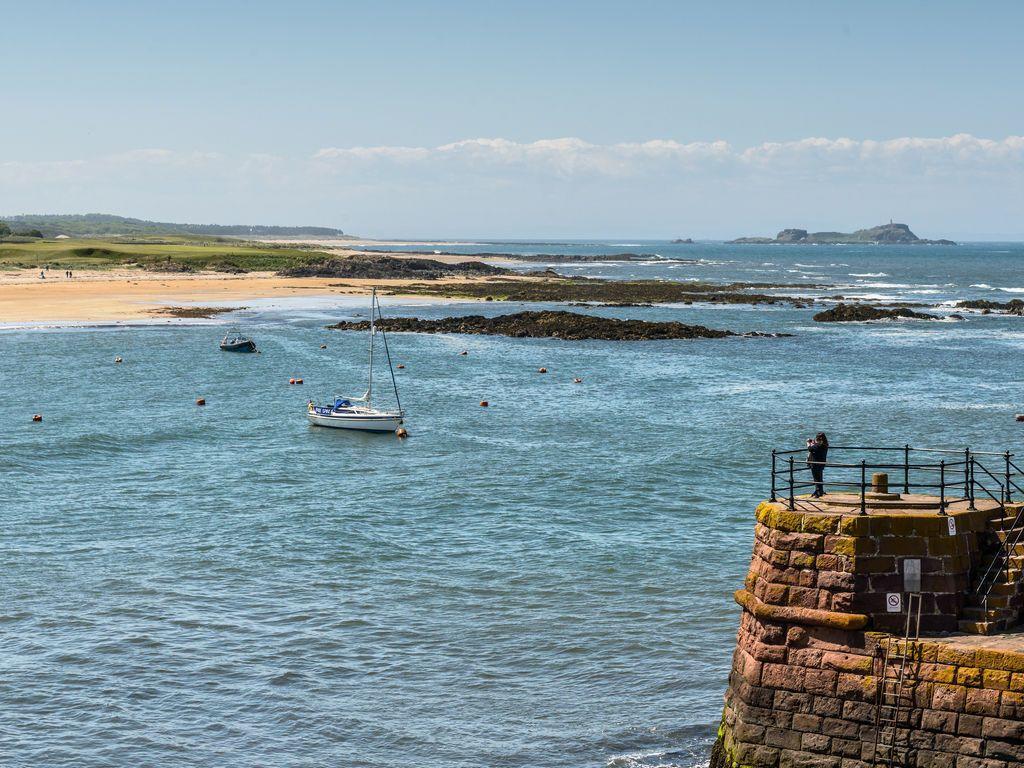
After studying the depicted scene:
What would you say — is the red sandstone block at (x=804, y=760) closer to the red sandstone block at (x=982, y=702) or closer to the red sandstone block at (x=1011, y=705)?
the red sandstone block at (x=982, y=702)

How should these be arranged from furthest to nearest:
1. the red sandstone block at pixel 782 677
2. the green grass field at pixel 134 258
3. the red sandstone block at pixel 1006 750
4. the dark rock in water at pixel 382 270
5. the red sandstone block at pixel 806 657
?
1. the green grass field at pixel 134 258
2. the dark rock in water at pixel 382 270
3. the red sandstone block at pixel 782 677
4. the red sandstone block at pixel 806 657
5. the red sandstone block at pixel 1006 750

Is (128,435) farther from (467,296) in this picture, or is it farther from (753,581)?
(467,296)

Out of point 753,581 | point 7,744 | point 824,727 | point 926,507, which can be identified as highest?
point 926,507

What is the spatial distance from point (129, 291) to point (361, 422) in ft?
246

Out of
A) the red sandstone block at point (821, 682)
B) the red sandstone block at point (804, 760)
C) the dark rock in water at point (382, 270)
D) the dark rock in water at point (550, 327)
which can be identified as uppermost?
the dark rock in water at point (382, 270)

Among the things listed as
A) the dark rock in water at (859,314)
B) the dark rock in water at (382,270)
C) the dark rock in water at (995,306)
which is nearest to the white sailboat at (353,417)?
the dark rock in water at (859,314)

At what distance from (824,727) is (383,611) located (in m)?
11.9

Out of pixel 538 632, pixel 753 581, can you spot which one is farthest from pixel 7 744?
pixel 753 581

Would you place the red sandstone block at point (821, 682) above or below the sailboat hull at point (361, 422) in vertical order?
above

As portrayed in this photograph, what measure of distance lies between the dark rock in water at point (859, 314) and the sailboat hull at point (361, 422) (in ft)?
179

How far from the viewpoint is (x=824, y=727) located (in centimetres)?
1345

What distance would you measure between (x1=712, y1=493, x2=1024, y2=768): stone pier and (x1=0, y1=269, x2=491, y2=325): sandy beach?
81370 mm

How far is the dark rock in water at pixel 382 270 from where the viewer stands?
13925 cm

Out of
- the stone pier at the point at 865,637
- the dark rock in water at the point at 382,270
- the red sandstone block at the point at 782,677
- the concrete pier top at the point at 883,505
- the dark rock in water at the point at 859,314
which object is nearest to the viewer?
the stone pier at the point at 865,637
